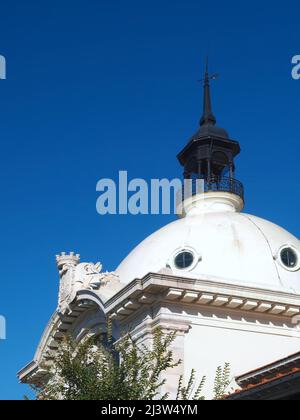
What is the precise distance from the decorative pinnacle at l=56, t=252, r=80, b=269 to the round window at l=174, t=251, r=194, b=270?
4429mm

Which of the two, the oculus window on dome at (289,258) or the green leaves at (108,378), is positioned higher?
the oculus window on dome at (289,258)

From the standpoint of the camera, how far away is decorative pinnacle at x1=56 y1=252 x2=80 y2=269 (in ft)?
97.0

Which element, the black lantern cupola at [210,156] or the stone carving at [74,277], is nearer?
the stone carving at [74,277]

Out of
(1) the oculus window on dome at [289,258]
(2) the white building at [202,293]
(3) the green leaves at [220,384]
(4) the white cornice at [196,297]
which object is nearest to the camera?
(3) the green leaves at [220,384]

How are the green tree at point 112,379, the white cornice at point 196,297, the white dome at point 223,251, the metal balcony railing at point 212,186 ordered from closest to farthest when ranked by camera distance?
the green tree at point 112,379 < the white cornice at point 196,297 < the white dome at point 223,251 < the metal balcony railing at point 212,186

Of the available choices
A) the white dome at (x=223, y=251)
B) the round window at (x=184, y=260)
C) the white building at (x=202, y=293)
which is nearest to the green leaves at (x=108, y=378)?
the white building at (x=202, y=293)

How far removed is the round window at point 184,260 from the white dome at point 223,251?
0.12 metres

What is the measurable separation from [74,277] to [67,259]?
1134mm

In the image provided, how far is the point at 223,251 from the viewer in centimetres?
2716

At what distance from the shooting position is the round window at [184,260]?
2677 centimetres

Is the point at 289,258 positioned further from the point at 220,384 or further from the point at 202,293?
the point at 220,384

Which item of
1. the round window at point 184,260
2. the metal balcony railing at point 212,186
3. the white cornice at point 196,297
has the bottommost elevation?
the white cornice at point 196,297

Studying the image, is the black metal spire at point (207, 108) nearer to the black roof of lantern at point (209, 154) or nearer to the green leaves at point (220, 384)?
the black roof of lantern at point (209, 154)
